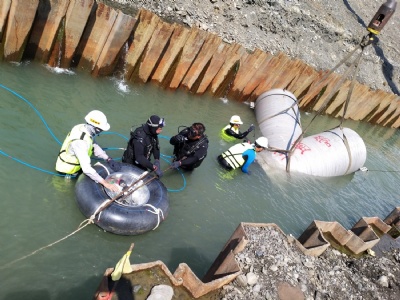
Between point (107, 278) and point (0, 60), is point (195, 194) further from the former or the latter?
point (0, 60)

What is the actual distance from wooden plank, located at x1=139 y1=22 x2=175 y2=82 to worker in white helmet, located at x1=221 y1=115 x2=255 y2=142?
333 cm

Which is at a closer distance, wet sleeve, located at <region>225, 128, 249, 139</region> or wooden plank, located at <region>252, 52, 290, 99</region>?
wet sleeve, located at <region>225, 128, 249, 139</region>

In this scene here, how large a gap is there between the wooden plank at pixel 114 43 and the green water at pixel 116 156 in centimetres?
44

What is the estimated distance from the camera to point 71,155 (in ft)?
21.5

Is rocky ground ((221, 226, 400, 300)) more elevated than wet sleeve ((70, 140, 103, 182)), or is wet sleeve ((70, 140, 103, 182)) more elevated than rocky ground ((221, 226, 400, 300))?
rocky ground ((221, 226, 400, 300))

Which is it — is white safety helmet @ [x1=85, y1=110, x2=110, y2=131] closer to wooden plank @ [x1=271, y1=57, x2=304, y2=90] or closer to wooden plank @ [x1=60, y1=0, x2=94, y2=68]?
wooden plank @ [x1=60, y1=0, x2=94, y2=68]

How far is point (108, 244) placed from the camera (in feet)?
20.2

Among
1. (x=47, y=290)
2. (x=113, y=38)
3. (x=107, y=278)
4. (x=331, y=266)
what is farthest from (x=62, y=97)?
(x=331, y=266)

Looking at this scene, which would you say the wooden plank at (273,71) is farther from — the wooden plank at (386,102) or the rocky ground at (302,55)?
the wooden plank at (386,102)

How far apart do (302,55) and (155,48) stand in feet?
34.4

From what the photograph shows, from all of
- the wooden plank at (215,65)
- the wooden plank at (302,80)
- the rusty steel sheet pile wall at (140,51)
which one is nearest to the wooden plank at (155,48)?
the rusty steel sheet pile wall at (140,51)

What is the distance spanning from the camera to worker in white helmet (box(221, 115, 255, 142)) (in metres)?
10.7

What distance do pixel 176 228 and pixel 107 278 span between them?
2.93 meters

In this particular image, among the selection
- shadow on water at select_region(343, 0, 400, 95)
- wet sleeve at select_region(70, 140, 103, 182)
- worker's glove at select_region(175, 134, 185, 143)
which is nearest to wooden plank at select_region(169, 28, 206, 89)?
worker's glove at select_region(175, 134, 185, 143)
